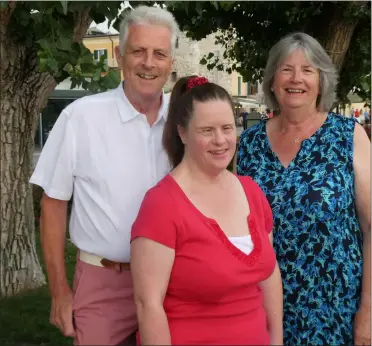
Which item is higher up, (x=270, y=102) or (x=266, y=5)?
(x=266, y=5)

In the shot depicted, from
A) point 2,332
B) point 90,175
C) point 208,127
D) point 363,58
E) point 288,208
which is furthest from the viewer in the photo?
point 363,58

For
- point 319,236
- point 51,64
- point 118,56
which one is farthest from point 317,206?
point 51,64

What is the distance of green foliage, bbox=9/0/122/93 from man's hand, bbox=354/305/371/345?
2151 mm

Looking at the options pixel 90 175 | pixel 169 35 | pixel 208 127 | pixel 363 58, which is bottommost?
pixel 90 175

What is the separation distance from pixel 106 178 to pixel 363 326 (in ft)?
4.21

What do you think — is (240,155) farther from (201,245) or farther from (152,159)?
(201,245)

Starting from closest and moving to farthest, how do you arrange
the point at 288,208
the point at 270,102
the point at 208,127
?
1. the point at 208,127
2. the point at 288,208
3. the point at 270,102

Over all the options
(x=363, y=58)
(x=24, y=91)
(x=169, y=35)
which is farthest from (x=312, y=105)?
(x=363, y=58)

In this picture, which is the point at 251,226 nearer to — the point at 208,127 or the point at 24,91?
the point at 208,127

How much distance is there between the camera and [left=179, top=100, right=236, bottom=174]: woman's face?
2045 millimetres

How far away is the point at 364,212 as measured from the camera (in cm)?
253

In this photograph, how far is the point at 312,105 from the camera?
263cm

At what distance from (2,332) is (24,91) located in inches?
83.2

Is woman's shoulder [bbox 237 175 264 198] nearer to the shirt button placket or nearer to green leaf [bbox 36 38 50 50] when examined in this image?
the shirt button placket
